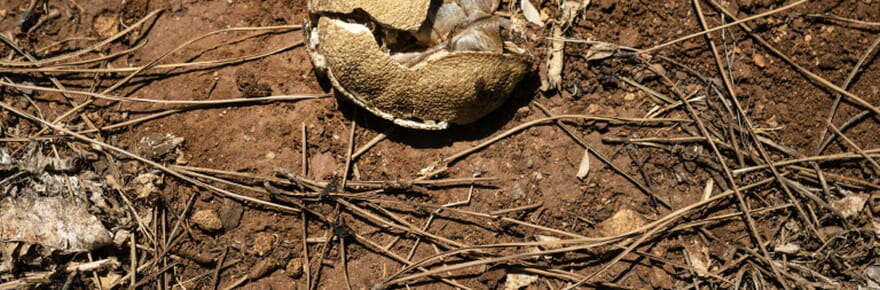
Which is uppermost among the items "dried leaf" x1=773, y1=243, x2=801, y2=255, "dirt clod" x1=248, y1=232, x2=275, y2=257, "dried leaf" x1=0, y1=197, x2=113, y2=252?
"dried leaf" x1=0, y1=197, x2=113, y2=252

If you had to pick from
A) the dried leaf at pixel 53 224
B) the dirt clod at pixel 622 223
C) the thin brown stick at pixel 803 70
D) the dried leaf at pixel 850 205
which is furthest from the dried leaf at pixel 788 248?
the dried leaf at pixel 53 224

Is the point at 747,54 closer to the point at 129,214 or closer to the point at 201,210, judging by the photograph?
the point at 201,210

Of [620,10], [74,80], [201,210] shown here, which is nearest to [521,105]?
[620,10]

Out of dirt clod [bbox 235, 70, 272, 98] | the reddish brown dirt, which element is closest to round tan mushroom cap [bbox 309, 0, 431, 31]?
the reddish brown dirt

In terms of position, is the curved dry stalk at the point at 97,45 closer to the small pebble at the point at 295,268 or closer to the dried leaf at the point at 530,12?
the small pebble at the point at 295,268

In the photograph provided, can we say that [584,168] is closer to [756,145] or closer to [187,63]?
[756,145]

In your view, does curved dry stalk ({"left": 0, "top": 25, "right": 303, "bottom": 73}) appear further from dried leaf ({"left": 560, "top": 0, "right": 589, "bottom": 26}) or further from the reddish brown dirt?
dried leaf ({"left": 560, "top": 0, "right": 589, "bottom": 26})
